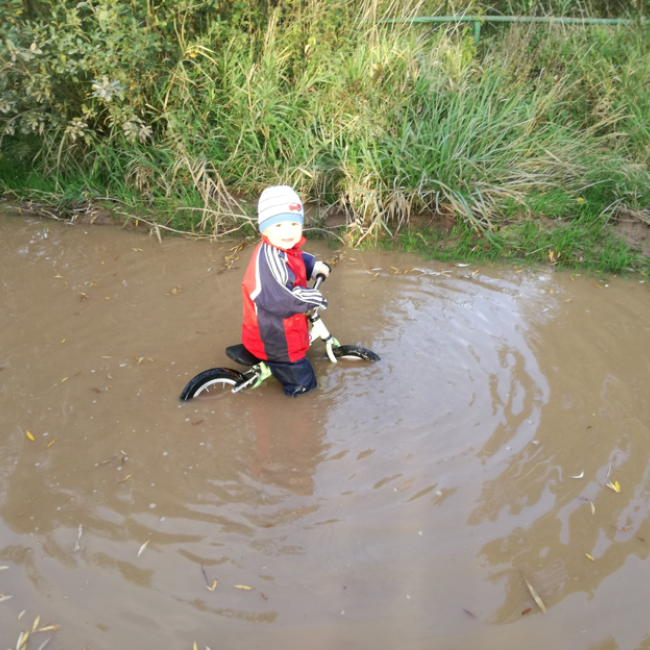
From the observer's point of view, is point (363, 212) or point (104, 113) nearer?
point (363, 212)

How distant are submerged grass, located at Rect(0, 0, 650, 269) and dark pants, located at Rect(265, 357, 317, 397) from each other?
201 centimetres

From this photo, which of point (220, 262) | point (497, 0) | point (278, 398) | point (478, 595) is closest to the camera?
point (478, 595)

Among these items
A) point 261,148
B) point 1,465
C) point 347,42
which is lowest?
point 1,465

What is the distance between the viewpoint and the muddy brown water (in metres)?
2.23

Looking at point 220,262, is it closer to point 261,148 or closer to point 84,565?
point 261,148

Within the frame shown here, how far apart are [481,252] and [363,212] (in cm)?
111

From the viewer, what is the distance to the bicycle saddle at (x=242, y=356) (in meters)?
3.39

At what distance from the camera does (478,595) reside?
229 cm

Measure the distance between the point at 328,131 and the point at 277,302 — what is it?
2.92m

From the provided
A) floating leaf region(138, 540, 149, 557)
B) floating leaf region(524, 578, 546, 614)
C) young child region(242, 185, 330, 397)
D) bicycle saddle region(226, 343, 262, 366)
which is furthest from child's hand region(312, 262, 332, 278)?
floating leaf region(524, 578, 546, 614)

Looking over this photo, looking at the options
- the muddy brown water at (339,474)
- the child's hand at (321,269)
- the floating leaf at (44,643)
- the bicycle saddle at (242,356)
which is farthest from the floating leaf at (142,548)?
the child's hand at (321,269)

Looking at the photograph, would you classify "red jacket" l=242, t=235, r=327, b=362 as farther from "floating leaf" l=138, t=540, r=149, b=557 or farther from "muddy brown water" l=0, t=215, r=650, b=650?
"floating leaf" l=138, t=540, r=149, b=557

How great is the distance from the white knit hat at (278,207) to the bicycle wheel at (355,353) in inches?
39.4

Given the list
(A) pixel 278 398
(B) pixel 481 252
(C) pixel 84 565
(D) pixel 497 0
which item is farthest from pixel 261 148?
(D) pixel 497 0
